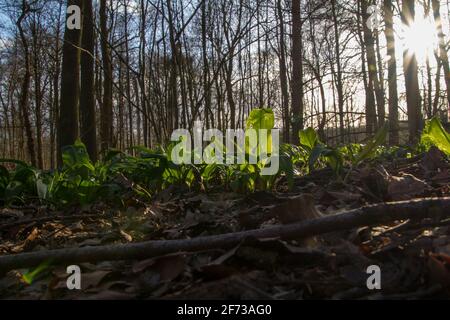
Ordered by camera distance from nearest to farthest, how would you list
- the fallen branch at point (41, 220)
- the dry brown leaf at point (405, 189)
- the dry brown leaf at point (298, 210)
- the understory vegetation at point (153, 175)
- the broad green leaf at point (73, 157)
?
the dry brown leaf at point (298, 210), the dry brown leaf at point (405, 189), the fallen branch at point (41, 220), the understory vegetation at point (153, 175), the broad green leaf at point (73, 157)

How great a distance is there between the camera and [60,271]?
4.32 ft

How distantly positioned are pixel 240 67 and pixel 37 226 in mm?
20483

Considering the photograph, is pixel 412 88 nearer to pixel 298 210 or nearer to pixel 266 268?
pixel 298 210

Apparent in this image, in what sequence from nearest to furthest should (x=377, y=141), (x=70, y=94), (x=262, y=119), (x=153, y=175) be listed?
1. (x=377, y=141)
2. (x=262, y=119)
3. (x=153, y=175)
4. (x=70, y=94)

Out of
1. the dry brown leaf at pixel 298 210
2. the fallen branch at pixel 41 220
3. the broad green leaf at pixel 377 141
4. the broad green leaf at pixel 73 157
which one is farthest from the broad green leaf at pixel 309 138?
the dry brown leaf at pixel 298 210

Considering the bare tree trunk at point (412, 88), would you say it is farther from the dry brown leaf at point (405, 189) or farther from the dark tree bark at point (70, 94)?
the dark tree bark at point (70, 94)

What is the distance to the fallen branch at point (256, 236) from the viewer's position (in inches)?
44.3

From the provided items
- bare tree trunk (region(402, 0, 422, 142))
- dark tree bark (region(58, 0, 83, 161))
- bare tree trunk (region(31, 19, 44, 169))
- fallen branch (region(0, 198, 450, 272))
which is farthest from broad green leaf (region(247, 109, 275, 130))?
bare tree trunk (region(31, 19, 44, 169))

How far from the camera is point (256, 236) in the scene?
1159 millimetres

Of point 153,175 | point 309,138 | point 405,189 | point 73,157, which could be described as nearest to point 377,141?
point 405,189

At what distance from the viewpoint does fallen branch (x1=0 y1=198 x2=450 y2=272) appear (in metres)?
1.13
